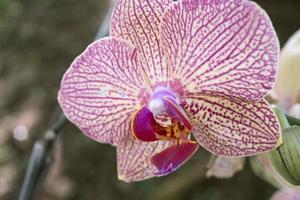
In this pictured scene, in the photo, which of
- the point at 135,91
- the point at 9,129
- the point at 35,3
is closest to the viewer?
the point at 135,91

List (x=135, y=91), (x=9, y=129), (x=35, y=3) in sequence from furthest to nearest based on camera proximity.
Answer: (x=35, y=3)
(x=9, y=129)
(x=135, y=91)

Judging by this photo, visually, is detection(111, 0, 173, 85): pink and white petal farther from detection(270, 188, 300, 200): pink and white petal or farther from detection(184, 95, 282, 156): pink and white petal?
detection(270, 188, 300, 200): pink and white petal

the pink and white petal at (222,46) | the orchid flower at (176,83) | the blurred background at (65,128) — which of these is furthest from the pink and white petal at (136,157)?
the blurred background at (65,128)

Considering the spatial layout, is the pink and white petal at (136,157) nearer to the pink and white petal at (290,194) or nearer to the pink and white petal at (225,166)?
the pink and white petal at (225,166)

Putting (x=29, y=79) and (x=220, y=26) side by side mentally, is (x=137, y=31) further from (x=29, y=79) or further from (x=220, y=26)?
(x=29, y=79)

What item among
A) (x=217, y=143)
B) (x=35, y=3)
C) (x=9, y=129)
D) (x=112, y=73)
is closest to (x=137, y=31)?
(x=112, y=73)

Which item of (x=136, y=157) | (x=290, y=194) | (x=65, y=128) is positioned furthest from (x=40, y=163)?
(x=65, y=128)

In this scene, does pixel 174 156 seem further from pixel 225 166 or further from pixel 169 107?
pixel 225 166
